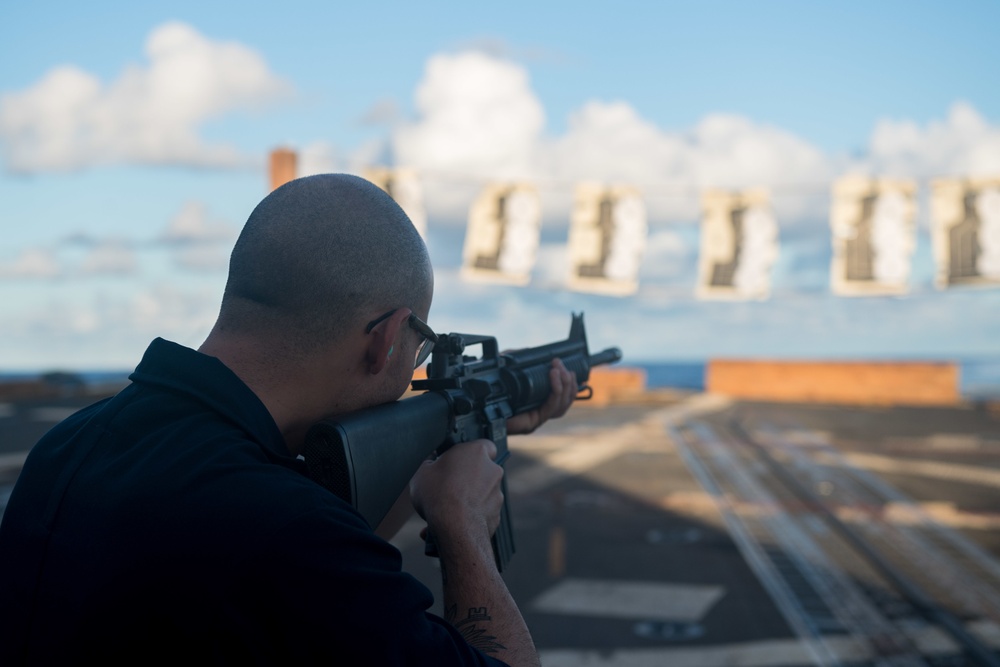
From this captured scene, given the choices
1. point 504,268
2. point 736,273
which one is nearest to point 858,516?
point 736,273

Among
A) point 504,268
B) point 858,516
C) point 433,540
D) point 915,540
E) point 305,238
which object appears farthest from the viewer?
point 504,268

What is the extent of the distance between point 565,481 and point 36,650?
47.6ft

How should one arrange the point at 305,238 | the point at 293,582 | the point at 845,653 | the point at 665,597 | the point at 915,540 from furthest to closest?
the point at 915,540, the point at 665,597, the point at 845,653, the point at 305,238, the point at 293,582

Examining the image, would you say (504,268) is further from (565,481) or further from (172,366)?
(172,366)

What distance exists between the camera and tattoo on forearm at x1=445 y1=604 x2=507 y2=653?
183cm

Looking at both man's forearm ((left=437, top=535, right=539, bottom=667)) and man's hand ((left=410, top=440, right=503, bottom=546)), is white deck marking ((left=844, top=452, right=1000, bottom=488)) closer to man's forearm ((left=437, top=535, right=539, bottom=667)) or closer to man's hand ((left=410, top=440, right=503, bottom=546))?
man's hand ((left=410, top=440, right=503, bottom=546))

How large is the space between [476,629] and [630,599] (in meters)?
7.46

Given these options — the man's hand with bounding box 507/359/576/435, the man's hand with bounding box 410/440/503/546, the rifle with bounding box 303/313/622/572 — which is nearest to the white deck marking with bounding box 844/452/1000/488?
the man's hand with bounding box 507/359/576/435

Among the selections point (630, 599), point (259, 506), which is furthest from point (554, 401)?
point (630, 599)

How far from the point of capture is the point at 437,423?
252cm

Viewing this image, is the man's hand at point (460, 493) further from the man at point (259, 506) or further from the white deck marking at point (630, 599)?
the white deck marking at point (630, 599)

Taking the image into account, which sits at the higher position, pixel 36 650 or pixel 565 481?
pixel 36 650

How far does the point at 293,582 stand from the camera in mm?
1420

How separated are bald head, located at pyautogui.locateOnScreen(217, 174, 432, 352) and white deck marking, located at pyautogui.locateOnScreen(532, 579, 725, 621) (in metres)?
7.18
